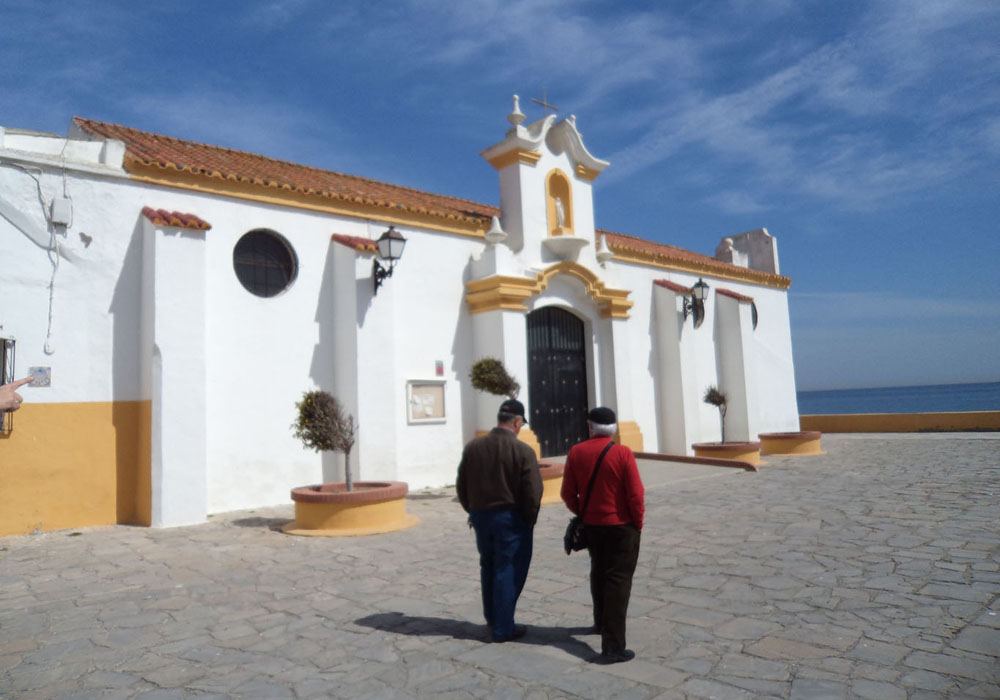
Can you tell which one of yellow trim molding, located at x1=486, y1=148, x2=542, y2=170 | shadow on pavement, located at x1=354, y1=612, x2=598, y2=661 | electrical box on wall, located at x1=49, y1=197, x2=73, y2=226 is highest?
yellow trim molding, located at x1=486, y1=148, x2=542, y2=170

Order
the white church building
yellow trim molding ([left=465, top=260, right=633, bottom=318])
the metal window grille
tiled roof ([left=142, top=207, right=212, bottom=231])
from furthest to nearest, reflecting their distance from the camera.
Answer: yellow trim molding ([left=465, top=260, right=633, bottom=318])
tiled roof ([left=142, top=207, right=212, bottom=231])
the white church building
the metal window grille

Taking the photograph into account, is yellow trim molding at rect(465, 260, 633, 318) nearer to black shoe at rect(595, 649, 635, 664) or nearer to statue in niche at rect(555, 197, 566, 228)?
statue in niche at rect(555, 197, 566, 228)

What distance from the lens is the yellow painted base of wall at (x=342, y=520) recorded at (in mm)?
8789

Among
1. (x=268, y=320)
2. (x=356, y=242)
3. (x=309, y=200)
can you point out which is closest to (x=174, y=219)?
(x=268, y=320)

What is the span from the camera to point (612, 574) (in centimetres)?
446

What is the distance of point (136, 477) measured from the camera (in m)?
9.73

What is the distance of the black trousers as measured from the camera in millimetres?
4312

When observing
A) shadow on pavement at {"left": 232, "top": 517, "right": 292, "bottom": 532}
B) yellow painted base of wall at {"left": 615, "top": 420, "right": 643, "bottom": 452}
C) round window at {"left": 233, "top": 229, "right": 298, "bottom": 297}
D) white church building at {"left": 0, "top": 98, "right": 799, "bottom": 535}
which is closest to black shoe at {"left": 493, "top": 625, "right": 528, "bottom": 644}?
shadow on pavement at {"left": 232, "top": 517, "right": 292, "bottom": 532}

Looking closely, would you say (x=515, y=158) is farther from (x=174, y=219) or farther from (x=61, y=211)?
(x=61, y=211)

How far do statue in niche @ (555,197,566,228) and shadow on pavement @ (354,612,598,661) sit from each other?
37.3 feet

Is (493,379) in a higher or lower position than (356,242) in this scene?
lower

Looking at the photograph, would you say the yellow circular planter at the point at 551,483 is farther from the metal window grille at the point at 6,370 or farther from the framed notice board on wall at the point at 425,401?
the metal window grille at the point at 6,370

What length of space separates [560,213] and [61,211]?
957cm

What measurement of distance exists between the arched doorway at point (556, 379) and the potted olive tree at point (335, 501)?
18.7ft
